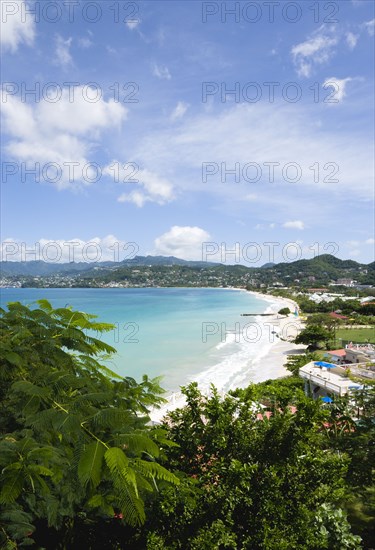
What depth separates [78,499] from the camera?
15.5 feet

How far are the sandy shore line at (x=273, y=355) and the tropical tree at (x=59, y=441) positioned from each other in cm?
821

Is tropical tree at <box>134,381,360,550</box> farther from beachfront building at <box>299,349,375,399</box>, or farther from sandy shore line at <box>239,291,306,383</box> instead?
sandy shore line at <box>239,291,306,383</box>

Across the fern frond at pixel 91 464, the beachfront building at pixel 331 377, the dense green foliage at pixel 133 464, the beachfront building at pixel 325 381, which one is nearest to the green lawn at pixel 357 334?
the beachfront building at pixel 331 377

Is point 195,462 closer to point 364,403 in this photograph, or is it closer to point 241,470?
point 241,470

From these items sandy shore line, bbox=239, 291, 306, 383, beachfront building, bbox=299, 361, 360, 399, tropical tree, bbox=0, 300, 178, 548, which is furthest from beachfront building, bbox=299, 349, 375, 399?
tropical tree, bbox=0, 300, 178, 548

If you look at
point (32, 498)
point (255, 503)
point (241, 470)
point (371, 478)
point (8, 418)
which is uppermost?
point (8, 418)

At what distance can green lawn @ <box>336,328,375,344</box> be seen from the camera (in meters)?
58.2

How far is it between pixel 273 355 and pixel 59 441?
170 ft

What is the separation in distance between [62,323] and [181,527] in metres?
3.75

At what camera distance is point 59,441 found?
430cm

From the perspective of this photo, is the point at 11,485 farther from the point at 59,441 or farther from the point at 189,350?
the point at 189,350

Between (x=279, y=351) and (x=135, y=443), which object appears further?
(x=279, y=351)

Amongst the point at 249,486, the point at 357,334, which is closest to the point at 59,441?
the point at 249,486

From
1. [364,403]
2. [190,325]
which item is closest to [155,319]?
[190,325]
